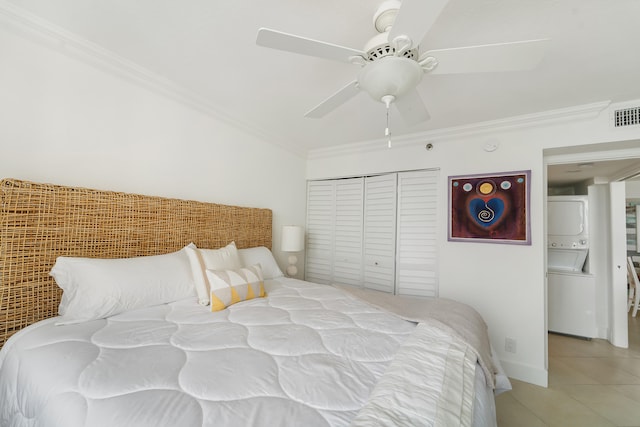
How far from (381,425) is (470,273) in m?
2.32

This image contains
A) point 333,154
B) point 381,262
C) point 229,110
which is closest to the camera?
point 229,110

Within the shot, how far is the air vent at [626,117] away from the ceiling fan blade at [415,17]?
7.36ft

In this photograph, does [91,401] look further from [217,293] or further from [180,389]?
[217,293]

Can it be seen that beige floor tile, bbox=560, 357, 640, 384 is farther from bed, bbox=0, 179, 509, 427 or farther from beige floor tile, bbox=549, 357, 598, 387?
bed, bbox=0, 179, 509, 427

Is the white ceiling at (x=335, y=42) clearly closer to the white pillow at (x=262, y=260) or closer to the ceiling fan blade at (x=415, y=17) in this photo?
the ceiling fan blade at (x=415, y=17)

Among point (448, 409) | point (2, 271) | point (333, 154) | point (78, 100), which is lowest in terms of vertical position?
point (448, 409)

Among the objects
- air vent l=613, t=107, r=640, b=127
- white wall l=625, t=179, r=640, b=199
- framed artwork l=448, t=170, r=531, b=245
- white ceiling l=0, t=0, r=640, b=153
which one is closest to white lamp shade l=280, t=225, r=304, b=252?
white ceiling l=0, t=0, r=640, b=153

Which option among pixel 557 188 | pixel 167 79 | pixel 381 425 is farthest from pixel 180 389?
pixel 557 188

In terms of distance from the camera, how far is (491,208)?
8.02 feet

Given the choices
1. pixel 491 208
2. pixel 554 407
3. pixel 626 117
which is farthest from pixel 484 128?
pixel 554 407

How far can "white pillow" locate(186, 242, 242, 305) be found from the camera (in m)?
1.65

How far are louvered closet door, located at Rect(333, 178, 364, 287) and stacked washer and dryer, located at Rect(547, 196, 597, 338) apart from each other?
8.68 ft

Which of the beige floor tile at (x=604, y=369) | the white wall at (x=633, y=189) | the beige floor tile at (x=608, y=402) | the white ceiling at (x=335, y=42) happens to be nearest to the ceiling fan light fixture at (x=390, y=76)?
the white ceiling at (x=335, y=42)

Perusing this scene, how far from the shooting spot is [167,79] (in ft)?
6.26
